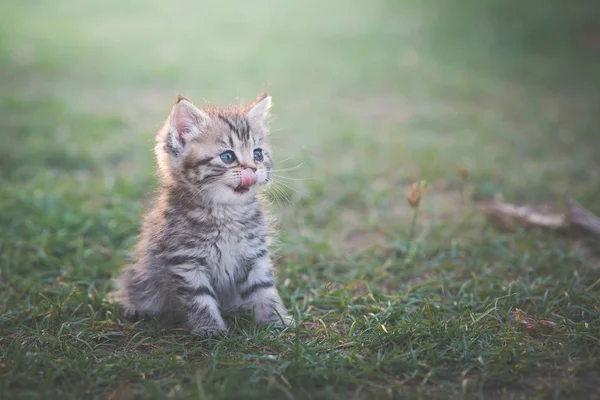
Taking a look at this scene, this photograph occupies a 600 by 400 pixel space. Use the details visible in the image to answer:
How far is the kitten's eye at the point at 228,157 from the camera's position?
3596mm

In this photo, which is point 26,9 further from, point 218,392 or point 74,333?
point 218,392

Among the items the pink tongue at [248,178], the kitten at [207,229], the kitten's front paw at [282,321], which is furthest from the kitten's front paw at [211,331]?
the pink tongue at [248,178]

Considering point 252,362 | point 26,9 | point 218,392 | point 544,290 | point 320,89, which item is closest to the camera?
point 218,392

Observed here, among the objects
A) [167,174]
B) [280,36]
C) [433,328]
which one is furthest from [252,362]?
[280,36]

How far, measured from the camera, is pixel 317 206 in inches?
238

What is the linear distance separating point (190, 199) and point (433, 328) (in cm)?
A: 164

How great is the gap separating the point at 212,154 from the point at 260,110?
546 mm

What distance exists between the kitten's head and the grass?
0.87 m

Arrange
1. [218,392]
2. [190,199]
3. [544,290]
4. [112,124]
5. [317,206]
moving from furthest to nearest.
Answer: [112,124] < [317,206] < [544,290] < [190,199] < [218,392]

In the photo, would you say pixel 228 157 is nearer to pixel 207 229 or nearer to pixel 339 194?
pixel 207 229

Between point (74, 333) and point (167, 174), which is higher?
point (167, 174)

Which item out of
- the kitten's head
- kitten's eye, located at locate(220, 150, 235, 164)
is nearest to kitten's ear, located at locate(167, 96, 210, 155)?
the kitten's head

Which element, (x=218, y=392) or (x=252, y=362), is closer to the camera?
(x=218, y=392)

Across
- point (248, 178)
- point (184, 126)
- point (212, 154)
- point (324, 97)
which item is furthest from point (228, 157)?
point (324, 97)
